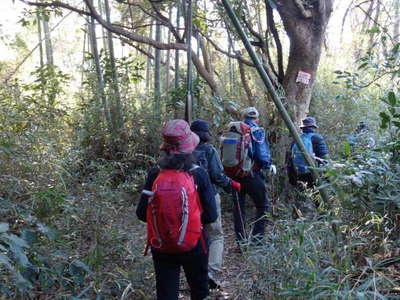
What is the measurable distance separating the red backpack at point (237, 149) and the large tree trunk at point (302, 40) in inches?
60.8

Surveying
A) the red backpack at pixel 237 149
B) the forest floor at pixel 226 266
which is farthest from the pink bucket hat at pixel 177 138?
the red backpack at pixel 237 149

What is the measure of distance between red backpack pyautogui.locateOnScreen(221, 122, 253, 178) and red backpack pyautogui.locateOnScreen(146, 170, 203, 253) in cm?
184

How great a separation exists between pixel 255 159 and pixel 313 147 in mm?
1000

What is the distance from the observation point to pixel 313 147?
206 inches

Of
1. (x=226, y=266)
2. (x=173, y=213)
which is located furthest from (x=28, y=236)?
(x=226, y=266)

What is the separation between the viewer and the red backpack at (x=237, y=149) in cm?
447

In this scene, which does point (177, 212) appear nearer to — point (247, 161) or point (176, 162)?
point (176, 162)

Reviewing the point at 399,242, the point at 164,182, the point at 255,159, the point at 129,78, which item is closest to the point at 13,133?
the point at 164,182

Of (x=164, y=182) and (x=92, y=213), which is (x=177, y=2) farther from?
(x=164, y=182)

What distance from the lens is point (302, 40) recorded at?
605 cm

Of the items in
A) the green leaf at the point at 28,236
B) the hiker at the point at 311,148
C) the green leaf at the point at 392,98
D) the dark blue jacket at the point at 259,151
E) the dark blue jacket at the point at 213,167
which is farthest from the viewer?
the hiker at the point at 311,148

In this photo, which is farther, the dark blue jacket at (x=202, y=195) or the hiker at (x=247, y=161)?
the hiker at (x=247, y=161)

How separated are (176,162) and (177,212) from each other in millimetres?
307

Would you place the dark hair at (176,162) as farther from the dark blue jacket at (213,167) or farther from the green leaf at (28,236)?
the dark blue jacket at (213,167)
